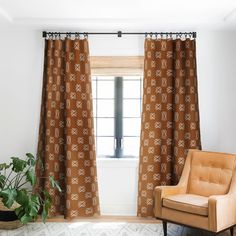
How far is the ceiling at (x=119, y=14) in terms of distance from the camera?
3367 mm

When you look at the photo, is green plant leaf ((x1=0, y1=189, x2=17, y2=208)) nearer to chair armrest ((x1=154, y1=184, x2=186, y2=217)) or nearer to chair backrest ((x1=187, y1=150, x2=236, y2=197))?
chair armrest ((x1=154, y1=184, x2=186, y2=217))

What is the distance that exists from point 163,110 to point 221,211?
4.77ft

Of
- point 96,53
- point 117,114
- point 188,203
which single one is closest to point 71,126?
point 117,114

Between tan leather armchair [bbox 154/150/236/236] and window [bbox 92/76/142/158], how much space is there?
2.96 feet

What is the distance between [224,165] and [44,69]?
2.45 m

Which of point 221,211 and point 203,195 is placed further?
point 203,195

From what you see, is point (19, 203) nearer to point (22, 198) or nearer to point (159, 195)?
point (22, 198)

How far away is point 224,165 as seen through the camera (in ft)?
11.9

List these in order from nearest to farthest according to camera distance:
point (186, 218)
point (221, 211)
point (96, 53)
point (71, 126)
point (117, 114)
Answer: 1. point (221, 211)
2. point (186, 218)
3. point (71, 126)
4. point (96, 53)
5. point (117, 114)

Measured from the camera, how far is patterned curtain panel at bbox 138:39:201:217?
4105 mm

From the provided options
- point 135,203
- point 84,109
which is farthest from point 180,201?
point 84,109

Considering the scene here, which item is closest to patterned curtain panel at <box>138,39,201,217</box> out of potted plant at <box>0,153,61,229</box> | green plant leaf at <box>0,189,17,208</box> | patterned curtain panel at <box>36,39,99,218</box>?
patterned curtain panel at <box>36,39,99,218</box>

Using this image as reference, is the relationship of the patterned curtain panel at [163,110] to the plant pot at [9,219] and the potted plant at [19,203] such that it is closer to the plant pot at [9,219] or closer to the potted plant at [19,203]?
the potted plant at [19,203]

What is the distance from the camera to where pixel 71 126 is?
410 cm
